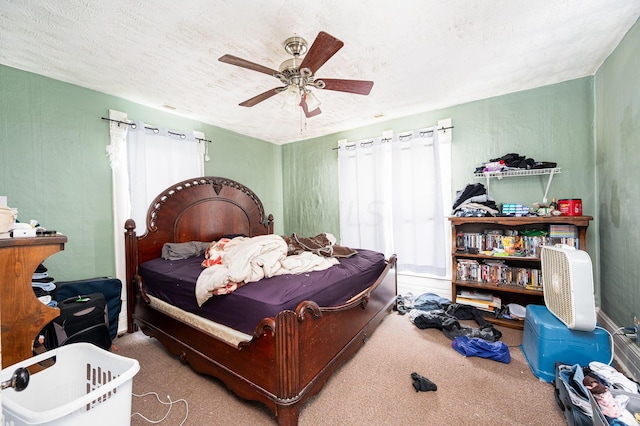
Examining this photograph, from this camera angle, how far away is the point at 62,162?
2.49 meters

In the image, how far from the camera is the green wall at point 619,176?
1938 millimetres

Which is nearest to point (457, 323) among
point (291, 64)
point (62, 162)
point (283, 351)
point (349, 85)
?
point (283, 351)

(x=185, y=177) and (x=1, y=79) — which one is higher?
(x=1, y=79)

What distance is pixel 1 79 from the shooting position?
221 centimetres

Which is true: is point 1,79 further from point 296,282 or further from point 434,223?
point 434,223

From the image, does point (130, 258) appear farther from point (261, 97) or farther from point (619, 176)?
point (619, 176)

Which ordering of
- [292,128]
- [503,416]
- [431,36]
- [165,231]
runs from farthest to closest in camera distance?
[292,128], [165,231], [431,36], [503,416]

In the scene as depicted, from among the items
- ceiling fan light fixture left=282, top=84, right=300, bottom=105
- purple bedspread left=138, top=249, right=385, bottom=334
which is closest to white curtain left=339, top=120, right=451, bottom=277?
purple bedspread left=138, top=249, right=385, bottom=334

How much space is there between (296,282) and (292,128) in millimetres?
2814

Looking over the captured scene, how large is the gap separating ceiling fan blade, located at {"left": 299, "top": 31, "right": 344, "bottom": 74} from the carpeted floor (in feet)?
7.31

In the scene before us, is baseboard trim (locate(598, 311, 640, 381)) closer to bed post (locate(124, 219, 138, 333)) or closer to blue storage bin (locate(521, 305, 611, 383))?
blue storage bin (locate(521, 305, 611, 383))

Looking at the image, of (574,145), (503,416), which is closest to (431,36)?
(574,145)

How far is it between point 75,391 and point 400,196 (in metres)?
3.48

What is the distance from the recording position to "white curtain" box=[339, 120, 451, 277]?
133 inches
